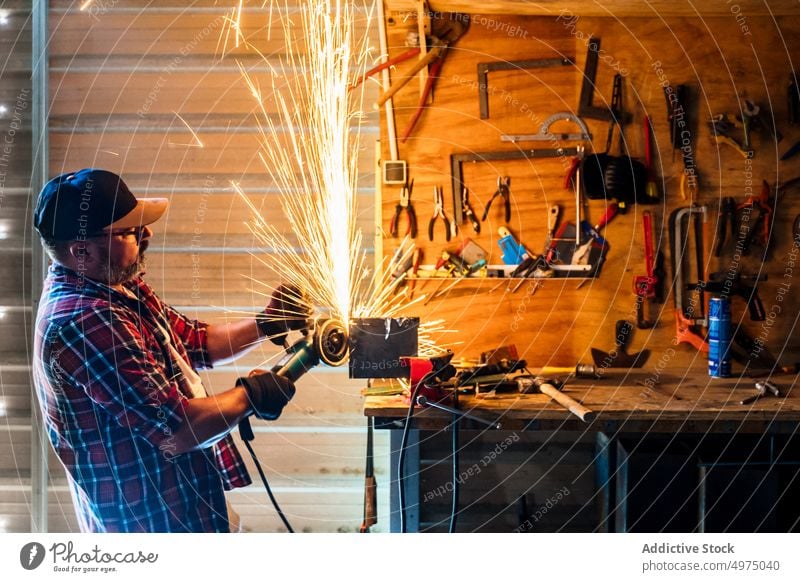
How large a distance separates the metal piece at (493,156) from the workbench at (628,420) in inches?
28.9

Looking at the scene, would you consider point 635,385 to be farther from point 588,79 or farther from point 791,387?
point 588,79

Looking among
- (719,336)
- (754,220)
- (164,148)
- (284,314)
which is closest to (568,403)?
(719,336)

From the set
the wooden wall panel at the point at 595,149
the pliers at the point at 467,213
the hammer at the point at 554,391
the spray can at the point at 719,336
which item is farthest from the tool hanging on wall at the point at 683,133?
the hammer at the point at 554,391

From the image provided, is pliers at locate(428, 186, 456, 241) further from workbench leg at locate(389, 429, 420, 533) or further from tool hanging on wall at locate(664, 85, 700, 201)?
tool hanging on wall at locate(664, 85, 700, 201)

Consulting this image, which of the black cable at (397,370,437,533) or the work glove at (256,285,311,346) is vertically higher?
the work glove at (256,285,311,346)

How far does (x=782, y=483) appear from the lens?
2.34 metres

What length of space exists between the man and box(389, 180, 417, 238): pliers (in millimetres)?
735

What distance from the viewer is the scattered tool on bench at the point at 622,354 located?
8.62ft

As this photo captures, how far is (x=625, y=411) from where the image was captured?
213cm

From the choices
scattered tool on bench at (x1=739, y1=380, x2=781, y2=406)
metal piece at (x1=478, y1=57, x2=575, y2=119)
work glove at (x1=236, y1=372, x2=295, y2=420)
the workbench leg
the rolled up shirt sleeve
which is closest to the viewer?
the rolled up shirt sleeve

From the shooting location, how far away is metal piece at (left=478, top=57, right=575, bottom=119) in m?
2.55

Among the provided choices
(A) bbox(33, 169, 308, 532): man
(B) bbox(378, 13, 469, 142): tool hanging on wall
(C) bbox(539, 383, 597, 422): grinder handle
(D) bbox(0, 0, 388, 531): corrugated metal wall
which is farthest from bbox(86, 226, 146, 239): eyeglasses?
(C) bbox(539, 383, 597, 422): grinder handle

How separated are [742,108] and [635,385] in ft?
3.38

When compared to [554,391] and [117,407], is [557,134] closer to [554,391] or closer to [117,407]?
[554,391]
